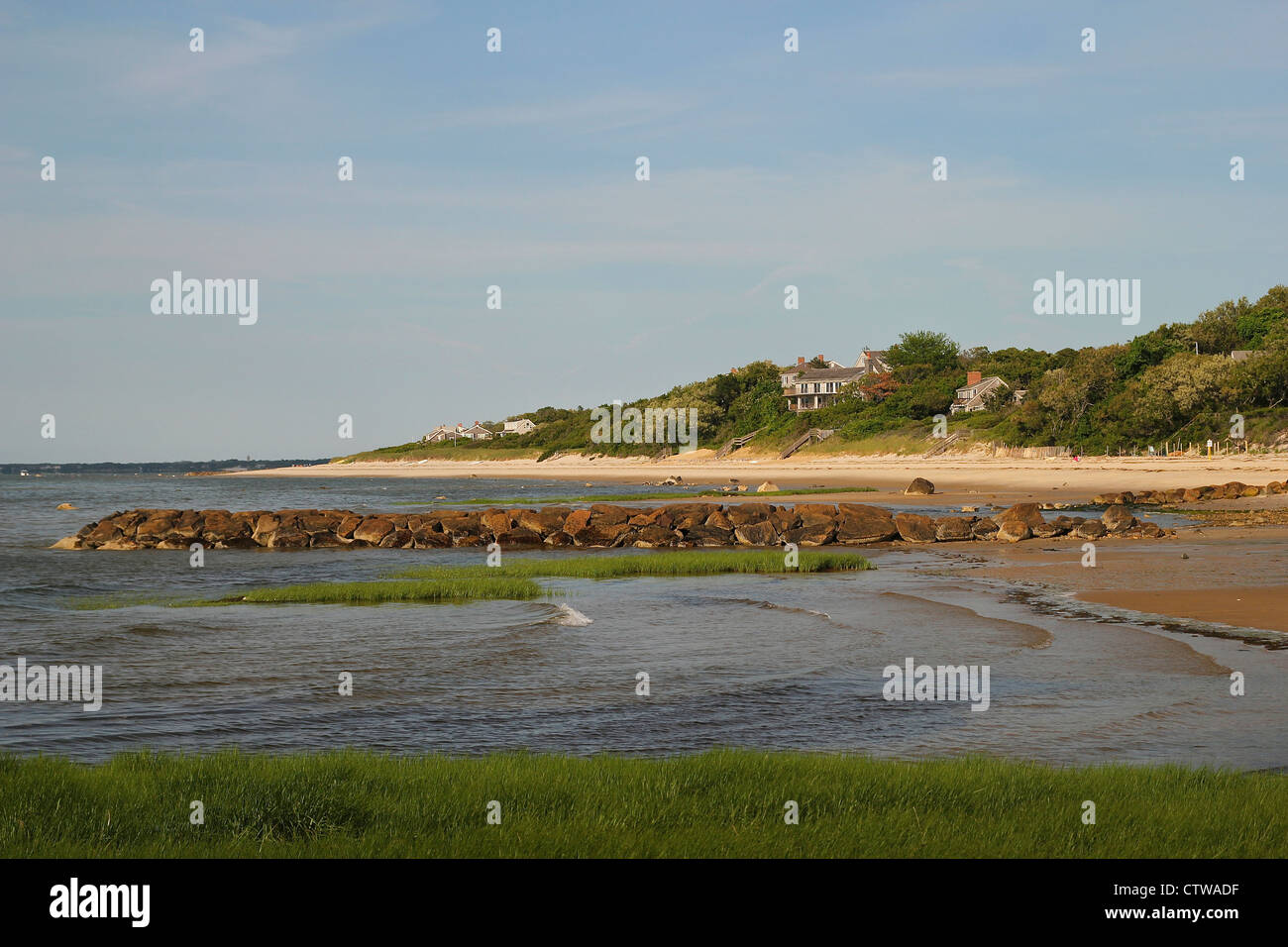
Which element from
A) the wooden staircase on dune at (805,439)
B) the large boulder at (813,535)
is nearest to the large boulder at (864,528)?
the large boulder at (813,535)

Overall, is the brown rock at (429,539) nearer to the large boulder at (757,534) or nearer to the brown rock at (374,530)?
the brown rock at (374,530)

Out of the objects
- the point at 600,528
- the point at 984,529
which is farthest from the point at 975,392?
the point at 600,528

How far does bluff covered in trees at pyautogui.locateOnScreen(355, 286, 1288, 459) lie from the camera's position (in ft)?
254

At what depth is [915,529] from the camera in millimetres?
37875

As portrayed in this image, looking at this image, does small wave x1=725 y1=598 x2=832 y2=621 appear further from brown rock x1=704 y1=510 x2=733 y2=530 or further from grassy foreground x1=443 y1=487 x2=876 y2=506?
grassy foreground x1=443 y1=487 x2=876 y2=506

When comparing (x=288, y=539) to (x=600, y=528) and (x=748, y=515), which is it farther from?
(x=748, y=515)

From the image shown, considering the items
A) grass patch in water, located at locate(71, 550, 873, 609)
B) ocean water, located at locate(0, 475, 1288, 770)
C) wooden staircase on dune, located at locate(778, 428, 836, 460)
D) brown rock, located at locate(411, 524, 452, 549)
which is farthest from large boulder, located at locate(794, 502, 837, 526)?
wooden staircase on dune, located at locate(778, 428, 836, 460)

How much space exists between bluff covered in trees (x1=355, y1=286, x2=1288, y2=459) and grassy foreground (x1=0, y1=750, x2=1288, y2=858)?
242ft

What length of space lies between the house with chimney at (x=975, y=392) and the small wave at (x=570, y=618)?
90.1m

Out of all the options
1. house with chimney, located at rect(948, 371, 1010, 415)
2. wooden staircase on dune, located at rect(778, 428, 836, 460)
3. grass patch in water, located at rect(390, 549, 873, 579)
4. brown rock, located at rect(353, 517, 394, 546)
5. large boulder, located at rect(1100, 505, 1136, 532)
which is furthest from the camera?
wooden staircase on dune, located at rect(778, 428, 836, 460)

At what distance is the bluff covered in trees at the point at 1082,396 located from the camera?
7738 centimetres
